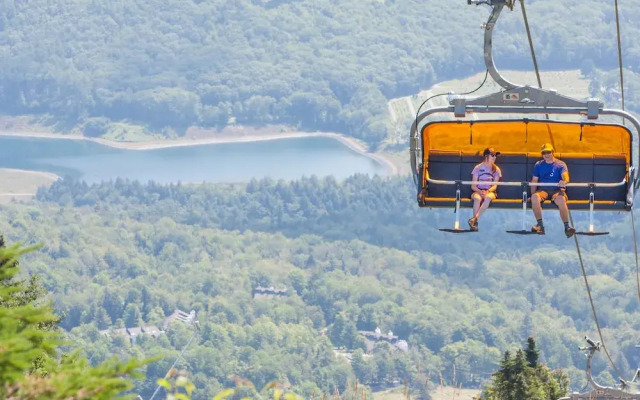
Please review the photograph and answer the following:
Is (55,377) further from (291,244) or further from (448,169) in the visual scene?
(291,244)

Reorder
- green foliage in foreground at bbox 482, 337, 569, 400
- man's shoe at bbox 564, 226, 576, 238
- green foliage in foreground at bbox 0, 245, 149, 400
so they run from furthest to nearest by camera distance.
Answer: green foliage in foreground at bbox 482, 337, 569, 400 → man's shoe at bbox 564, 226, 576, 238 → green foliage in foreground at bbox 0, 245, 149, 400

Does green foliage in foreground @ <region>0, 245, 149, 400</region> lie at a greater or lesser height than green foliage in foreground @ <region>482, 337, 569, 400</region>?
greater

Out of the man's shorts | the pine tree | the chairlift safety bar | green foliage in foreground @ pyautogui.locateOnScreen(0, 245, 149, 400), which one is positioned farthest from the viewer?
the pine tree

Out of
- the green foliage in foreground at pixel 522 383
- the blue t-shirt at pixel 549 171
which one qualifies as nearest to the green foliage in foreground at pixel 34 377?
the blue t-shirt at pixel 549 171

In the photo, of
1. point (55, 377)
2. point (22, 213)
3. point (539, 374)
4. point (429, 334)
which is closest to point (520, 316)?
point (429, 334)

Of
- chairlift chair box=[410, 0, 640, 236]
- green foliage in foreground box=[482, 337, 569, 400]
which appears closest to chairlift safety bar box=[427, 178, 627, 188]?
chairlift chair box=[410, 0, 640, 236]

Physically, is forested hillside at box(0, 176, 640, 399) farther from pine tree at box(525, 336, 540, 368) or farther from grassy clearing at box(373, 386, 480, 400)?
pine tree at box(525, 336, 540, 368)
